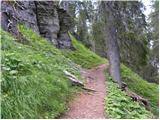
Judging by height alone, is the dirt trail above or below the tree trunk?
below

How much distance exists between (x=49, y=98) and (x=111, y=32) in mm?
8875

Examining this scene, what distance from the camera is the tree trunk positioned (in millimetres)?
14680

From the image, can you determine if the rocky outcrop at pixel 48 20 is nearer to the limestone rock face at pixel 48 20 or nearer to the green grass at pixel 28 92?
the limestone rock face at pixel 48 20

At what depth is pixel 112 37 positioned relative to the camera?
49.2ft

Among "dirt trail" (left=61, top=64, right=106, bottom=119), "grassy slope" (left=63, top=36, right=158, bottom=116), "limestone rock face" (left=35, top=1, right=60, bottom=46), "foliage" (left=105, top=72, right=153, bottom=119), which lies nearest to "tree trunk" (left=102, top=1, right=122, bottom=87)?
"grassy slope" (left=63, top=36, right=158, bottom=116)

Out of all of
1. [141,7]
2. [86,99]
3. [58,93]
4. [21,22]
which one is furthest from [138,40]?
[58,93]

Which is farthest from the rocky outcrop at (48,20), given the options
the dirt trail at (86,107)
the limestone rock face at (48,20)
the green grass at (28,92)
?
the green grass at (28,92)

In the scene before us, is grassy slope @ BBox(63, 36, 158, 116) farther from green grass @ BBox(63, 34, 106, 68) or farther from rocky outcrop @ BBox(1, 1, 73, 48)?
rocky outcrop @ BBox(1, 1, 73, 48)

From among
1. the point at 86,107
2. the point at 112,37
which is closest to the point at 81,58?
the point at 112,37

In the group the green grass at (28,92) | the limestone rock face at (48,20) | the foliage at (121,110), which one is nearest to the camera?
the green grass at (28,92)

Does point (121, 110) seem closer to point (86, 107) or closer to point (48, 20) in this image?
point (86, 107)

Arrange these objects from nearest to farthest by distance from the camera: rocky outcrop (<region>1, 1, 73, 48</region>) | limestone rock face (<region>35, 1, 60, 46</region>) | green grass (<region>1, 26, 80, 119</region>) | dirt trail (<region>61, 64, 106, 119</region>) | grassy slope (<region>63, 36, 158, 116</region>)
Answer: green grass (<region>1, 26, 80, 119</region>)
dirt trail (<region>61, 64, 106, 119</region>)
grassy slope (<region>63, 36, 158, 116</region>)
rocky outcrop (<region>1, 1, 73, 48</region>)
limestone rock face (<region>35, 1, 60, 46</region>)

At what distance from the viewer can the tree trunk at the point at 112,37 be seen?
1468 cm

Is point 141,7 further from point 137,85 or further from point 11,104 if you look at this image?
point 11,104
